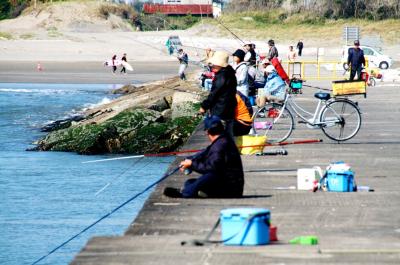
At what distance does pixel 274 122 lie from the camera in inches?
748

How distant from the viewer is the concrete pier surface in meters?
10.1

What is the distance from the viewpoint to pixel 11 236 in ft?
54.4

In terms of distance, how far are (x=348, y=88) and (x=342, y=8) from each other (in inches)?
2238

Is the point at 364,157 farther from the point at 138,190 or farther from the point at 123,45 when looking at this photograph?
the point at 123,45

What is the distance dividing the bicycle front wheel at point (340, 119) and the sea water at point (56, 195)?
3.30 meters

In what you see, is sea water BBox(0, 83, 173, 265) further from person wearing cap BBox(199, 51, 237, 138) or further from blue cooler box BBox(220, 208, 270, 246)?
blue cooler box BBox(220, 208, 270, 246)

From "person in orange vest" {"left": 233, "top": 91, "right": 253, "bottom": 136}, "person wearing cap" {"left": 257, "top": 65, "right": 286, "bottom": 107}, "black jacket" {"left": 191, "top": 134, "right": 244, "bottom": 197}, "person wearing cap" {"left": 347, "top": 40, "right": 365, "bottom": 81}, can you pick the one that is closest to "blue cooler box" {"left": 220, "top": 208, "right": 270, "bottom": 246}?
"black jacket" {"left": 191, "top": 134, "right": 244, "bottom": 197}

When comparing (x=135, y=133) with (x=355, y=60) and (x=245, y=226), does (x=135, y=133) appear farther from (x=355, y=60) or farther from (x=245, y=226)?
(x=245, y=226)

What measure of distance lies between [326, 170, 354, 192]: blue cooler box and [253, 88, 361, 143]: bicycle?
486 cm

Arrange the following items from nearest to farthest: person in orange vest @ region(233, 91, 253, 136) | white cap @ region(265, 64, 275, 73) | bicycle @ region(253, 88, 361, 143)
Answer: person in orange vest @ region(233, 91, 253, 136) → bicycle @ region(253, 88, 361, 143) → white cap @ region(265, 64, 275, 73)

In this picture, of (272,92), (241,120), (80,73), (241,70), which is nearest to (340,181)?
(241,120)

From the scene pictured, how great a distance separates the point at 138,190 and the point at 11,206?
2.35 meters

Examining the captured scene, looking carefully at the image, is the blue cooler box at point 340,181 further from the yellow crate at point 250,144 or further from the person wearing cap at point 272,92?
the person wearing cap at point 272,92

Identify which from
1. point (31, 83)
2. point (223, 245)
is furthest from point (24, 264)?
point (31, 83)
